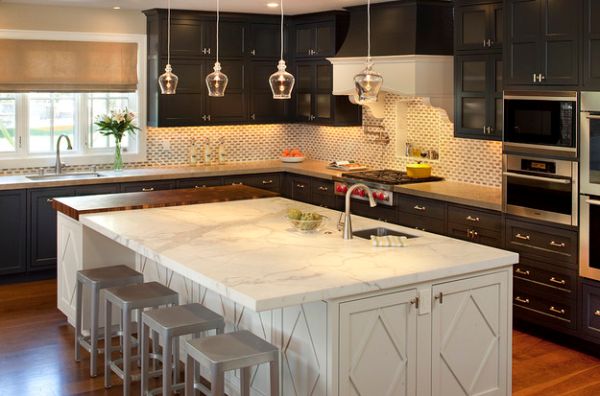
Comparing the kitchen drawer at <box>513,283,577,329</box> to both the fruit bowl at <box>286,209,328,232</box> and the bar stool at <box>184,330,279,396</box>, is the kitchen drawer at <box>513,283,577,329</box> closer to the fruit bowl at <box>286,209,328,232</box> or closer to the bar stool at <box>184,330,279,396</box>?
the fruit bowl at <box>286,209,328,232</box>

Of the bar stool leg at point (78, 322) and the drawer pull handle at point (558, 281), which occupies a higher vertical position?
the drawer pull handle at point (558, 281)

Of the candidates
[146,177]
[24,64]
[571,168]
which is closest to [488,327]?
[571,168]

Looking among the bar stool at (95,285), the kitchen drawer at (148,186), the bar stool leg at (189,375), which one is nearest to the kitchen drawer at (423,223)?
the kitchen drawer at (148,186)

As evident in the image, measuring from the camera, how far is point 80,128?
8719mm

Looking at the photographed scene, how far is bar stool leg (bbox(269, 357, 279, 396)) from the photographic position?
13.4ft

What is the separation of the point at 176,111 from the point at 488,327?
5.15m

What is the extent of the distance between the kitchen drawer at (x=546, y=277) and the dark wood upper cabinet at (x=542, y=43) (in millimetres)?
1345

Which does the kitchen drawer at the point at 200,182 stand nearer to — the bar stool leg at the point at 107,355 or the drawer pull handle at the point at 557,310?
the bar stool leg at the point at 107,355

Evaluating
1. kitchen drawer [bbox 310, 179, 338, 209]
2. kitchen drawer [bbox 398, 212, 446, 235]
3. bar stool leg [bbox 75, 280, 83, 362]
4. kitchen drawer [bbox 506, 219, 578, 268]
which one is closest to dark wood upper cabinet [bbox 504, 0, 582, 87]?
kitchen drawer [bbox 506, 219, 578, 268]

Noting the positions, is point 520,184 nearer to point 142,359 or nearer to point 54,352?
point 142,359

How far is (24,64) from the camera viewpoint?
324 inches

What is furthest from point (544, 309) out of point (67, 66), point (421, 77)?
point (67, 66)

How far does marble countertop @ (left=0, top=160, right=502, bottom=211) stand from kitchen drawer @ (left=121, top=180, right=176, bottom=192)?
6cm

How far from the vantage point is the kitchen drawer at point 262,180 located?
8.99m
